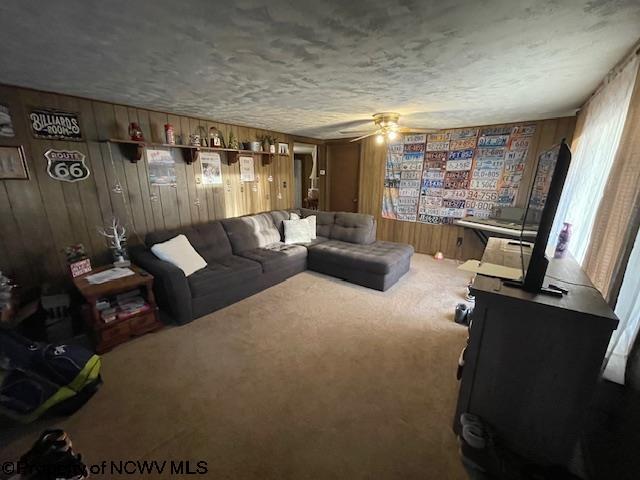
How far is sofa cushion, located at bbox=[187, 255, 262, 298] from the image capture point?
8.36 ft

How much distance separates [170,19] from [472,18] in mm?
1364

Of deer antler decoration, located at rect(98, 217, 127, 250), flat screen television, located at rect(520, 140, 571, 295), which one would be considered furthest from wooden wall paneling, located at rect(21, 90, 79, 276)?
flat screen television, located at rect(520, 140, 571, 295)

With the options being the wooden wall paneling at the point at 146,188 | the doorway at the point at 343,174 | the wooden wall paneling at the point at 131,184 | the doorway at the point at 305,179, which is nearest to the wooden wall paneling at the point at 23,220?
the wooden wall paneling at the point at 131,184

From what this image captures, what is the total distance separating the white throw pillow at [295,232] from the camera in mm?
3988

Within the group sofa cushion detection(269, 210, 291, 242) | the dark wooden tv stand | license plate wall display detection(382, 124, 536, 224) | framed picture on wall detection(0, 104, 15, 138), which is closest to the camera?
the dark wooden tv stand

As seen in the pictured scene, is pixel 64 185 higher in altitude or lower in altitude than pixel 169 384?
higher

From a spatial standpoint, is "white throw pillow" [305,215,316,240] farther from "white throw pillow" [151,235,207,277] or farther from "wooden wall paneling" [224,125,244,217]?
"white throw pillow" [151,235,207,277]

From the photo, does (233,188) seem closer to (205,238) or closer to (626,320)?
(205,238)

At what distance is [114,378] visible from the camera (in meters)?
1.82

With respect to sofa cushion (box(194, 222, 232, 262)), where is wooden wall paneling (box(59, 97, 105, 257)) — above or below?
above

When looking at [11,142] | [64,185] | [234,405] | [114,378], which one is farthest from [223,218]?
[234,405]

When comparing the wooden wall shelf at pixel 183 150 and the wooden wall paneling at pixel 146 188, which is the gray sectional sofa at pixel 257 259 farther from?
the wooden wall shelf at pixel 183 150

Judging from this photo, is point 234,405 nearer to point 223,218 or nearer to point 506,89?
point 223,218

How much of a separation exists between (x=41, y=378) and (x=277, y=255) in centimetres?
226
